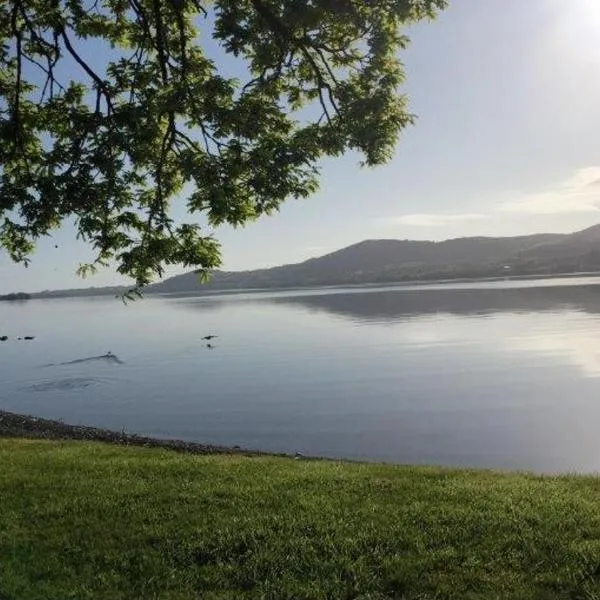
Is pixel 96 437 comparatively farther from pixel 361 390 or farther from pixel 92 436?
pixel 361 390

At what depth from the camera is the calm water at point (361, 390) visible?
1235 inches

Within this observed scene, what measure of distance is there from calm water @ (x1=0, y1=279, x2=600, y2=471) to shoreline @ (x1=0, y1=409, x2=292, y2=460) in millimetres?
2762

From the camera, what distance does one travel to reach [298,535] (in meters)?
10.0

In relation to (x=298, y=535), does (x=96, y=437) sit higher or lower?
lower

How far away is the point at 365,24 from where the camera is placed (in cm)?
1208

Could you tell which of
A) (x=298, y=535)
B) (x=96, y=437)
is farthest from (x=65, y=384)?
(x=298, y=535)

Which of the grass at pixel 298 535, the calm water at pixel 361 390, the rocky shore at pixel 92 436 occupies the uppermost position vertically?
the grass at pixel 298 535

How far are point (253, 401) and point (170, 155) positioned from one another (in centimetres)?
3082

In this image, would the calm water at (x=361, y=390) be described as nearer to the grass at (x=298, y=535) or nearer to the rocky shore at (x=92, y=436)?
the rocky shore at (x=92, y=436)

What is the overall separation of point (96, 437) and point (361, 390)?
780 inches

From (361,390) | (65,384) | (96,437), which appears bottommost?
(361,390)

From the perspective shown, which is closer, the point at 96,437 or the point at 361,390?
the point at 96,437

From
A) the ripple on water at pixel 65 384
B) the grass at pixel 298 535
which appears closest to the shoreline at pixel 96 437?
the grass at pixel 298 535

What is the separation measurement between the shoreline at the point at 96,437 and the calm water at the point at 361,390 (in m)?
2.76
